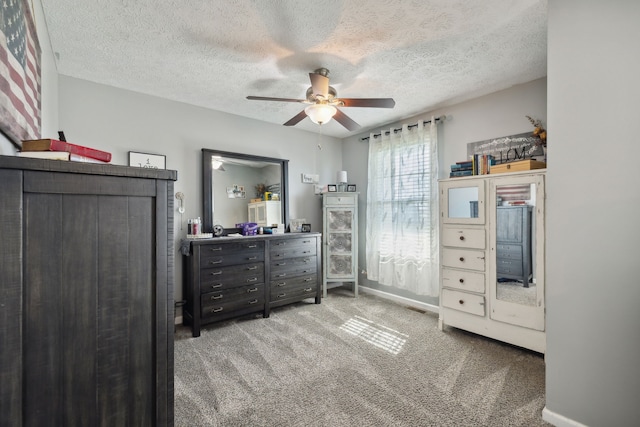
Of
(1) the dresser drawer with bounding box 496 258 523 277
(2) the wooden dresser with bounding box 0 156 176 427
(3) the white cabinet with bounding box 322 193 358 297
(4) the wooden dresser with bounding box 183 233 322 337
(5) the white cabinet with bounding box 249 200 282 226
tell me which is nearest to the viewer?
(2) the wooden dresser with bounding box 0 156 176 427

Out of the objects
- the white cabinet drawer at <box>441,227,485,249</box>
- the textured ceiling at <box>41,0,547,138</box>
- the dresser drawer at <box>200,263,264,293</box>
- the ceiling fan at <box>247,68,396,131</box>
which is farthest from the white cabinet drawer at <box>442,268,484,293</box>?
the dresser drawer at <box>200,263,264,293</box>

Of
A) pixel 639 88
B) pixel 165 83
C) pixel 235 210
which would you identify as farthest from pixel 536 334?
pixel 165 83

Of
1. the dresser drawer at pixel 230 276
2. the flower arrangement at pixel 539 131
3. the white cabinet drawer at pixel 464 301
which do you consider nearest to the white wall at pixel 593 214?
the white cabinet drawer at pixel 464 301

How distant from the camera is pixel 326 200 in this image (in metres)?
4.21

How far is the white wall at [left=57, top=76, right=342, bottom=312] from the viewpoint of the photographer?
2723mm

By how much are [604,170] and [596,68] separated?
56 cm

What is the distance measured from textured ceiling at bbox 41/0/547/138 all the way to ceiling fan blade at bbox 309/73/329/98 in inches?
7.6

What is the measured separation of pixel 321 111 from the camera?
97.3 inches

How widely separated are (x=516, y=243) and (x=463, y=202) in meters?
0.59

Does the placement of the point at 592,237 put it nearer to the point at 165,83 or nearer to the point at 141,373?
the point at 141,373

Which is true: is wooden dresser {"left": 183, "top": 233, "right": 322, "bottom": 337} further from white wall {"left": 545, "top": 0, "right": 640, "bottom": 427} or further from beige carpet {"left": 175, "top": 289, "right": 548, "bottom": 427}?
white wall {"left": 545, "top": 0, "right": 640, "bottom": 427}

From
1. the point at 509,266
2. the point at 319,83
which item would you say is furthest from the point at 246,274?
the point at 509,266

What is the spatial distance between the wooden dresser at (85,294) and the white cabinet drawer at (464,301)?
2.71m

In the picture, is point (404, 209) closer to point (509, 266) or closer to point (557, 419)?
point (509, 266)
